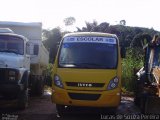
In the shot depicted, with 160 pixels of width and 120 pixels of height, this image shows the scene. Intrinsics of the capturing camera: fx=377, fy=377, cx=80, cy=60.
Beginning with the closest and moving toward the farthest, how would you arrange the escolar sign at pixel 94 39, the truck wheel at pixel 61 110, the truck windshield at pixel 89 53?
the truck windshield at pixel 89 53 < the truck wheel at pixel 61 110 < the escolar sign at pixel 94 39

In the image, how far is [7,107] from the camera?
43.8ft

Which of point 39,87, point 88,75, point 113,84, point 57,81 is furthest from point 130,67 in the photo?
point 57,81

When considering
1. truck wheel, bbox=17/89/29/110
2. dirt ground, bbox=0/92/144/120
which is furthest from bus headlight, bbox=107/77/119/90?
truck wheel, bbox=17/89/29/110

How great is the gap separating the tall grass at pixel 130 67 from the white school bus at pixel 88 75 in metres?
8.47

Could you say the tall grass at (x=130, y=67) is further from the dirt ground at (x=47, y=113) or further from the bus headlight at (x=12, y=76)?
the bus headlight at (x=12, y=76)

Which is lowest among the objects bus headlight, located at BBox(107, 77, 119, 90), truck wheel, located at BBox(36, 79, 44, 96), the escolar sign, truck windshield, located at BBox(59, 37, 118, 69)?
truck wheel, located at BBox(36, 79, 44, 96)

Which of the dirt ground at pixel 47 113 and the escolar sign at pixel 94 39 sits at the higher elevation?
the escolar sign at pixel 94 39

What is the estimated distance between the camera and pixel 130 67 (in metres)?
21.3

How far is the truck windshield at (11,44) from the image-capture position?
1264cm

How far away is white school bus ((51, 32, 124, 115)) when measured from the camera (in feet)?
34.6

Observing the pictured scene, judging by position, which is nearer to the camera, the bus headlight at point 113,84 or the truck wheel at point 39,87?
the bus headlight at point 113,84

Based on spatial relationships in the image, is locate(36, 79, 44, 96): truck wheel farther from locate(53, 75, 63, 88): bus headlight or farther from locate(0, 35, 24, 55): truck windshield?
locate(53, 75, 63, 88): bus headlight

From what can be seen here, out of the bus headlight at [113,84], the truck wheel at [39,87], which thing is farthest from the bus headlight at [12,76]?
the truck wheel at [39,87]

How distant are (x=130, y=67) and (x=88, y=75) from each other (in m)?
10.9
